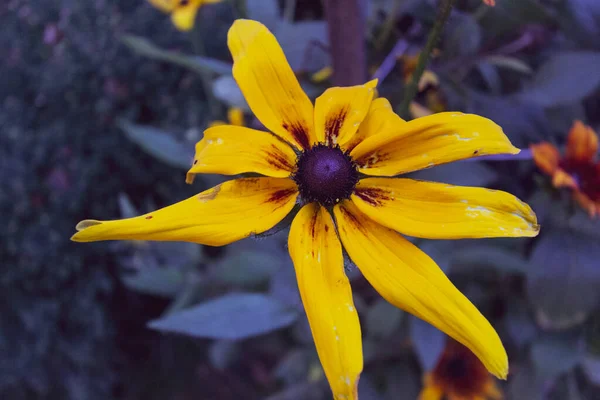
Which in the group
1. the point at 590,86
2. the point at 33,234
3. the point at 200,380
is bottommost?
the point at 200,380

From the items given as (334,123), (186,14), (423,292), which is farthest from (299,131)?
(186,14)

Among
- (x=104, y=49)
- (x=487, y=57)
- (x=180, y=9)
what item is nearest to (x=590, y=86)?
(x=487, y=57)

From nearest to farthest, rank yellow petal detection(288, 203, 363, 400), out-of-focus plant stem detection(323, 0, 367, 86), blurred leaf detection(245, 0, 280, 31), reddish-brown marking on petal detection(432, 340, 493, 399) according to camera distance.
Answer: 1. yellow petal detection(288, 203, 363, 400)
2. out-of-focus plant stem detection(323, 0, 367, 86)
3. blurred leaf detection(245, 0, 280, 31)
4. reddish-brown marking on petal detection(432, 340, 493, 399)

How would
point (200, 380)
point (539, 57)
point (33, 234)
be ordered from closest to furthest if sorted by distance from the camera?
1. point (539, 57)
2. point (33, 234)
3. point (200, 380)

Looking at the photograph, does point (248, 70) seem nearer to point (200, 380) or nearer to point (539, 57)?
point (539, 57)

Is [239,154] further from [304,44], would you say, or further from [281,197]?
[304,44]

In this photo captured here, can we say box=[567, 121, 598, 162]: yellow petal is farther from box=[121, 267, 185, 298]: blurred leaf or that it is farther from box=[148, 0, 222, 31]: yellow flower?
box=[121, 267, 185, 298]: blurred leaf

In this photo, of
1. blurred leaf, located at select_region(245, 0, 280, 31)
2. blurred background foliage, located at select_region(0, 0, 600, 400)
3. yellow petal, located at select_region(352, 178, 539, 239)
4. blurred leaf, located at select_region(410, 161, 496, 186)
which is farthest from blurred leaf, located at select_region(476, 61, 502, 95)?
yellow petal, located at select_region(352, 178, 539, 239)
